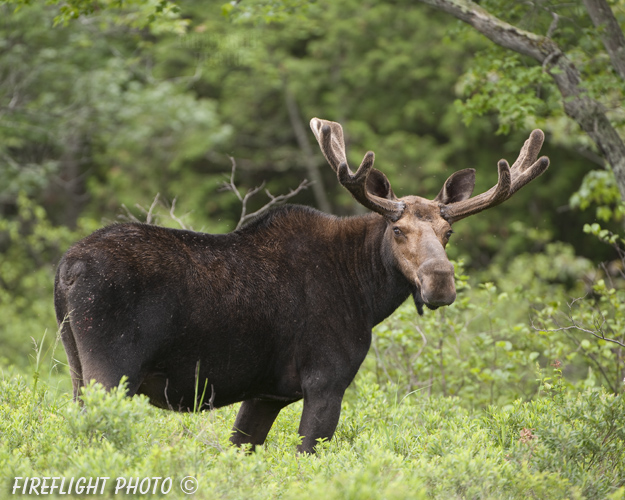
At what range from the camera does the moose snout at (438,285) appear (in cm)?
539

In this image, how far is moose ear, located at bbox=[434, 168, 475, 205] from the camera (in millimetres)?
6434

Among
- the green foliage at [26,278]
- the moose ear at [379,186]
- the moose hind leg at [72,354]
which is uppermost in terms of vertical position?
the moose ear at [379,186]

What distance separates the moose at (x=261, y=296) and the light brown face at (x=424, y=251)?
0.01 m

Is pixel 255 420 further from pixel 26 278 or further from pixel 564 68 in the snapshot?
pixel 26 278

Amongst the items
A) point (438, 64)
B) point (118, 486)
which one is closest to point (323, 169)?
point (438, 64)

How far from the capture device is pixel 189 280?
5.31 meters

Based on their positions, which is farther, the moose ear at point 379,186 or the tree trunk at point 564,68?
the tree trunk at point 564,68

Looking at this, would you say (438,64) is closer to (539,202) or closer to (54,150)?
(539,202)

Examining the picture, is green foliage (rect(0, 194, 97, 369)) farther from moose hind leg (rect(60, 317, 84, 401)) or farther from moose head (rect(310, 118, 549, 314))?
moose head (rect(310, 118, 549, 314))

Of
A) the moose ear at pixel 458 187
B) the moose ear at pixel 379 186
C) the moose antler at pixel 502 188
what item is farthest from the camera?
the moose ear at pixel 458 187

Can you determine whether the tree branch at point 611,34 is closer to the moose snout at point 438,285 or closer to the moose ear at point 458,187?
the moose ear at point 458,187

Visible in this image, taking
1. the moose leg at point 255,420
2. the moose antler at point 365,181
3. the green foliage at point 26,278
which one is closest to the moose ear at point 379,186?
the moose antler at point 365,181

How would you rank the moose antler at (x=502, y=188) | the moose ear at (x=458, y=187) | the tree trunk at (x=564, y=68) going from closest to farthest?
the moose antler at (x=502, y=188) → the moose ear at (x=458, y=187) → the tree trunk at (x=564, y=68)

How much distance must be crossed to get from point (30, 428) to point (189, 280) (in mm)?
1545
